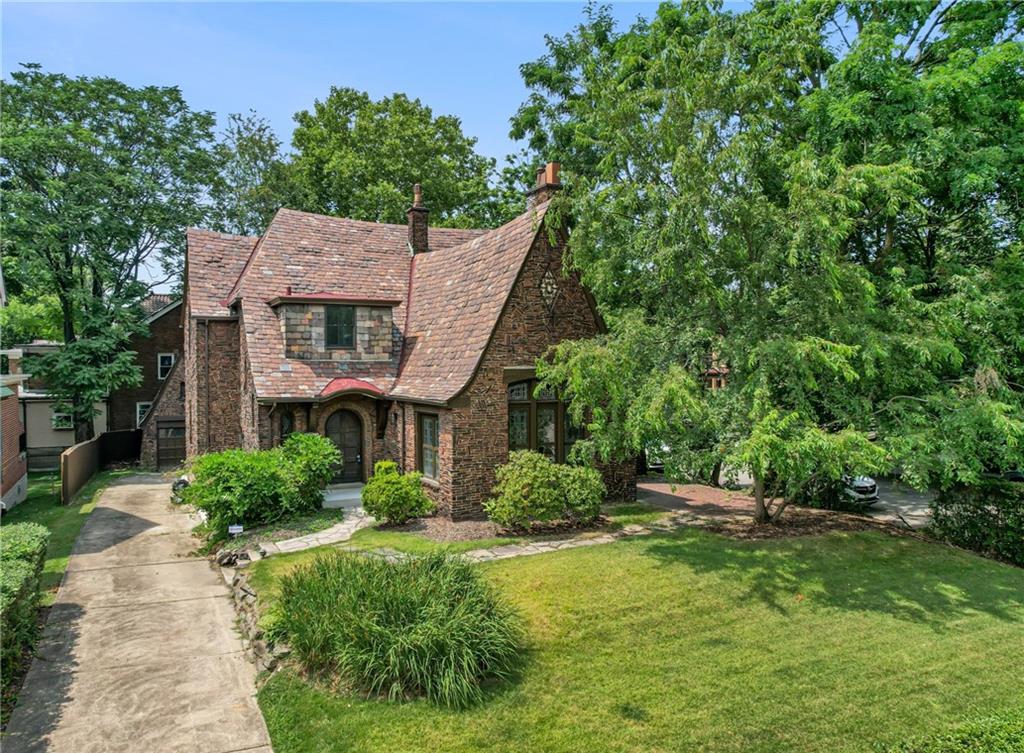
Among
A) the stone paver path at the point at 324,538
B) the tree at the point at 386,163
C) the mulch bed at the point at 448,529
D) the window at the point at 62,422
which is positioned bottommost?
the stone paver path at the point at 324,538

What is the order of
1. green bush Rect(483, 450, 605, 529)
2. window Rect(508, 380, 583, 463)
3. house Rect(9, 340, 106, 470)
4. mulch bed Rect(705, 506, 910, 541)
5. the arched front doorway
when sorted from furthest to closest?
house Rect(9, 340, 106, 470) < the arched front doorway < window Rect(508, 380, 583, 463) < mulch bed Rect(705, 506, 910, 541) < green bush Rect(483, 450, 605, 529)

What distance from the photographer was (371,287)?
63.8 feet

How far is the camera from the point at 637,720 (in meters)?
6.52

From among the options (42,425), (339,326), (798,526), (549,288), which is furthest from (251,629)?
(42,425)

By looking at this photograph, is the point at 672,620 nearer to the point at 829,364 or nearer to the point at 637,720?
the point at 637,720

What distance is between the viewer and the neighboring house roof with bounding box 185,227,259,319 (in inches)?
812

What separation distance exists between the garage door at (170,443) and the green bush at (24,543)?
17404 millimetres

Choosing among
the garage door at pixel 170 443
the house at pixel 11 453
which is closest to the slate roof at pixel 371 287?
the house at pixel 11 453

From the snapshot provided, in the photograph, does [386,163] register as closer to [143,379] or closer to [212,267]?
[212,267]

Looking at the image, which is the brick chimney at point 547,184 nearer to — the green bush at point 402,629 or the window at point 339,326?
the window at point 339,326

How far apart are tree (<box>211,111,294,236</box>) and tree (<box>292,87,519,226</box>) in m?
1.45

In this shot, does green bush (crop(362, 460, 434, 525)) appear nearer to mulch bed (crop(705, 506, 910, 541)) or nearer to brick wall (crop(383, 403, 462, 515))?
brick wall (crop(383, 403, 462, 515))

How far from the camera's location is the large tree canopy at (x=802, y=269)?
34.3 feet

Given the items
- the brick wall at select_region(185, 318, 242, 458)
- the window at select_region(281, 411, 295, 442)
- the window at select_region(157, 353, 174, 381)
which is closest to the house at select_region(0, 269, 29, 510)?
the brick wall at select_region(185, 318, 242, 458)
